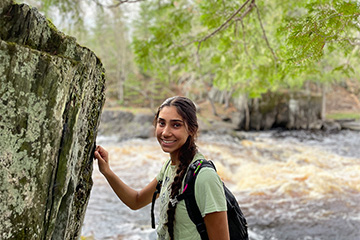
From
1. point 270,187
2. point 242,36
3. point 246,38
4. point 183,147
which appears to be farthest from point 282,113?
point 183,147

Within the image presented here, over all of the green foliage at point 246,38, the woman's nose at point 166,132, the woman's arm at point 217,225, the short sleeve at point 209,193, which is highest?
the green foliage at point 246,38

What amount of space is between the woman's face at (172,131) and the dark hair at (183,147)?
0.03 meters

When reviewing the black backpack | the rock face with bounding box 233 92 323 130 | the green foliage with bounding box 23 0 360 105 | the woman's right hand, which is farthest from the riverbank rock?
the black backpack

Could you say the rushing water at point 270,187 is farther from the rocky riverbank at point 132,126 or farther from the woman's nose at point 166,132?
the woman's nose at point 166,132

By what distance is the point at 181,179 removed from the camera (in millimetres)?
1636

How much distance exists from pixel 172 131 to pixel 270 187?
689cm

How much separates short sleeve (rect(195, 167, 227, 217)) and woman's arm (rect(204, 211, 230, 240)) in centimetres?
3

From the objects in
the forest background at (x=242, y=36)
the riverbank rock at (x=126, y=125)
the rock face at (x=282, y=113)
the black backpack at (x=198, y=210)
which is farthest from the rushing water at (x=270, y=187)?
the rock face at (x=282, y=113)

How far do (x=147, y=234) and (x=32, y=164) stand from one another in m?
4.39

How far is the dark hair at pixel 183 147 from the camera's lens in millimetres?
1622

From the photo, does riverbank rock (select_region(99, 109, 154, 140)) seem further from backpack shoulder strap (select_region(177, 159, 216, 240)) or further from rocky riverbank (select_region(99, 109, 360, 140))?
backpack shoulder strap (select_region(177, 159, 216, 240))

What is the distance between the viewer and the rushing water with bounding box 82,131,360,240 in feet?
17.8

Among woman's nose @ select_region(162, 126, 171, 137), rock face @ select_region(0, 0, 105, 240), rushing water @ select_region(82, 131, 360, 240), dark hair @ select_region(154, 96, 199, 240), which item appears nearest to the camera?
rock face @ select_region(0, 0, 105, 240)

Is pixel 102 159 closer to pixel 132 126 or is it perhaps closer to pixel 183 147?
pixel 183 147
